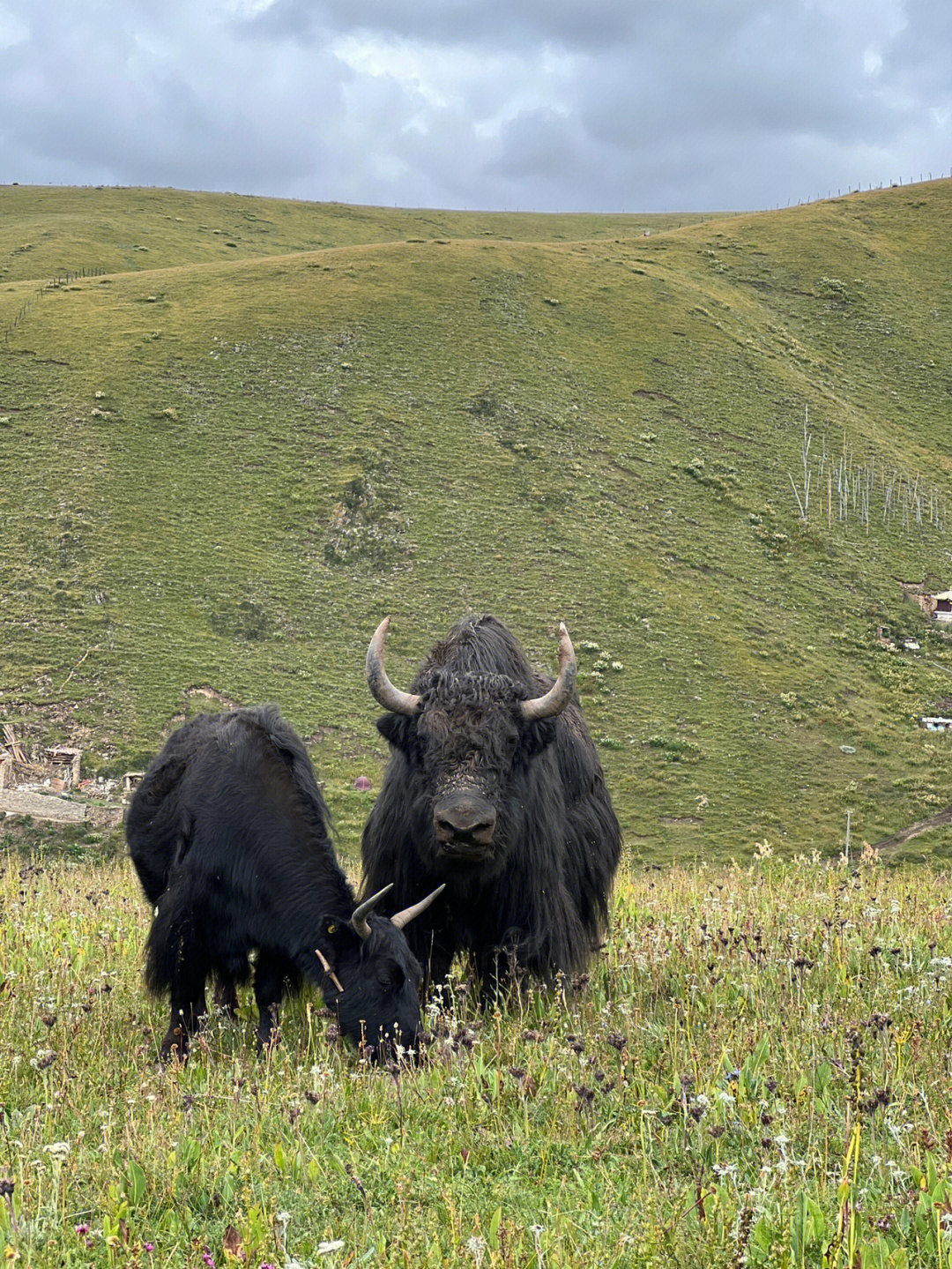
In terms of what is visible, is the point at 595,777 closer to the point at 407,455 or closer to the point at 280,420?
the point at 407,455

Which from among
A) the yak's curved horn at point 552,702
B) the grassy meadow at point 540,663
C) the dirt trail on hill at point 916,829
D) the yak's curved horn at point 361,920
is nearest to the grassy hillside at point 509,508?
the grassy meadow at point 540,663

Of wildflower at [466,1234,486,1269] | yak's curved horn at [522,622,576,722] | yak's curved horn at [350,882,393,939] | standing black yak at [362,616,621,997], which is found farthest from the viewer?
yak's curved horn at [522,622,576,722]

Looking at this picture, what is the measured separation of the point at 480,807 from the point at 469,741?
0.57 m

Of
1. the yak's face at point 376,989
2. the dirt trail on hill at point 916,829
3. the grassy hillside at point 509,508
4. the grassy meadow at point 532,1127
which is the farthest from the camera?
the grassy hillside at point 509,508

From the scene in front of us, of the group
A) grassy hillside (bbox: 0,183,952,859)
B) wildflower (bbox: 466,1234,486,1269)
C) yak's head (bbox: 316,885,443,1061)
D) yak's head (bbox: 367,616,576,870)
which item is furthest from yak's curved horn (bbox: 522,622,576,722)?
grassy hillside (bbox: 0,183,952,859)

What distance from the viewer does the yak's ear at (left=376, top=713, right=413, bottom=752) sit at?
7164 mm

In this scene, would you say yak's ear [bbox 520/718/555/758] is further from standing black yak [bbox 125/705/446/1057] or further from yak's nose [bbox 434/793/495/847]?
standing black yak [bbox 125/705/446/1057]

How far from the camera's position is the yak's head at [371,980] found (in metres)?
5.45

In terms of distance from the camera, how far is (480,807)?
6.25 meters

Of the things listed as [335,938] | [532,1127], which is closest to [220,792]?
[335,938]

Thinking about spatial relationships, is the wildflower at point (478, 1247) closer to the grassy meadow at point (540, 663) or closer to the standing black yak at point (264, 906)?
the grassy meadow at point (540, 663)

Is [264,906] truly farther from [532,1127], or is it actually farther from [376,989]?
[532,1127]

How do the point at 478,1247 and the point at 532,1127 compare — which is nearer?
the point at 478,1247

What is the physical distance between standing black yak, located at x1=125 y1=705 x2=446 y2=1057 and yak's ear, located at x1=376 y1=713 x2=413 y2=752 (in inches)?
21.4
